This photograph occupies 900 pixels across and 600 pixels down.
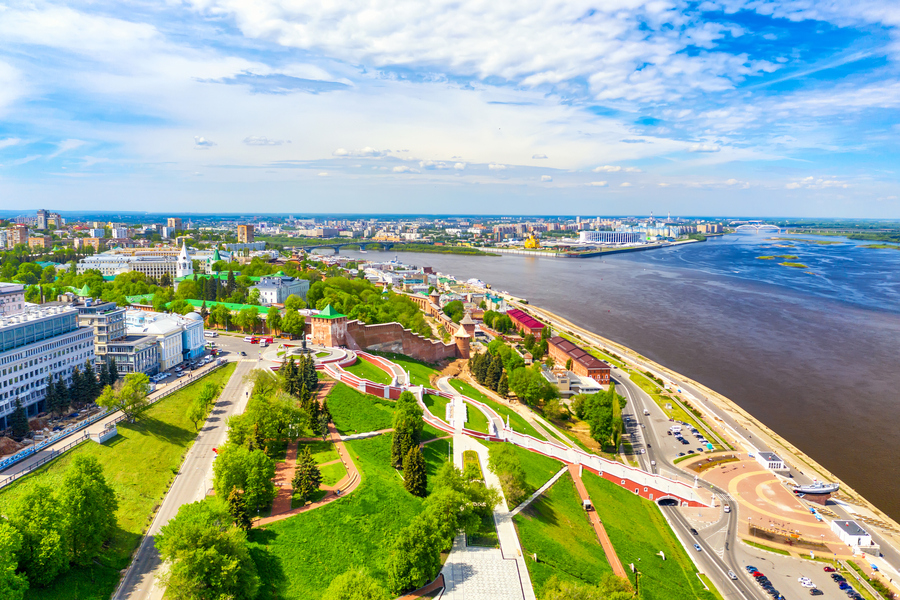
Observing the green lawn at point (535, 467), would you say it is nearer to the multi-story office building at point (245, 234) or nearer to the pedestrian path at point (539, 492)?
the pedestrian path at point (539, 492)

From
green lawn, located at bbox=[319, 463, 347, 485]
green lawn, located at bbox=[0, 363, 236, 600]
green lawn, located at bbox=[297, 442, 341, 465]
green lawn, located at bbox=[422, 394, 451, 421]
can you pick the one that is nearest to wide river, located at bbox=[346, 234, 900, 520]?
green lawn, located at bbox=[422, 394, 451, 421]

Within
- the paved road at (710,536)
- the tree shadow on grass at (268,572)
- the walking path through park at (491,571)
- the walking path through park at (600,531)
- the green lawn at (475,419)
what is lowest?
the paved road at (710,536)

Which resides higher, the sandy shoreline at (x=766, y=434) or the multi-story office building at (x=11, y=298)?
the multi-story office building at (x=11, y=298)

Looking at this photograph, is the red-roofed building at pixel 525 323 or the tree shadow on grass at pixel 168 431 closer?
the tree shadow on grass at pixel 168 431

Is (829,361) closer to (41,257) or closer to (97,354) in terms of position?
(97,354)

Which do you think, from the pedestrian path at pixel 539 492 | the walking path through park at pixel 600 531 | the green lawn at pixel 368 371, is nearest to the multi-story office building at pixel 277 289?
the green lawn at pixel 368 371

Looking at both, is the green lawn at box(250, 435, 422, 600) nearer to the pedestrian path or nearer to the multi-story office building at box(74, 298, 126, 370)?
the pedestrian path

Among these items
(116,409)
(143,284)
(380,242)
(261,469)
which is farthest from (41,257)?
(380,242)

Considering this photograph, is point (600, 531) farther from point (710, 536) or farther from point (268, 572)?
point (268, 572)
